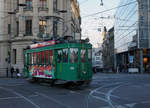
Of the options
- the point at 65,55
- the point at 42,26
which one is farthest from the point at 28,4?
the point at 65,55

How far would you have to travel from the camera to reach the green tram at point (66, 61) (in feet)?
51.6

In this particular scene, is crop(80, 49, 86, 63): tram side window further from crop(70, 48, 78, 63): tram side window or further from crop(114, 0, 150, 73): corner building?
crop(114, 0, 150, 73): corner building

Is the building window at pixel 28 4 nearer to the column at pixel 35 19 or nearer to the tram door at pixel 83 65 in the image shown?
the column at pixel 35 19

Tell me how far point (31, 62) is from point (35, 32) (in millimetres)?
16211

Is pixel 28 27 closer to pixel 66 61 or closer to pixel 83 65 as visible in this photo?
pixel 66 61

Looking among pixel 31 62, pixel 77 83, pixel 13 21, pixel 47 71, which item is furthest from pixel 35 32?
pixel 77 83

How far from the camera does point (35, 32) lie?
36.8 m

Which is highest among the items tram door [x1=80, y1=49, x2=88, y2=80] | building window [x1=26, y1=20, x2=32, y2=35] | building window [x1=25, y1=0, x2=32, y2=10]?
building window [x1=25, y1=0, x2=32, y2=10]

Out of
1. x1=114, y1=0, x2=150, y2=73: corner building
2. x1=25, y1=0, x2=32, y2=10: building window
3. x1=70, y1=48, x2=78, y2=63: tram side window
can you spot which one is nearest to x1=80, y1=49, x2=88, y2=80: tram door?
x1=70, y1=48, x2=78, y2=63: tram side window

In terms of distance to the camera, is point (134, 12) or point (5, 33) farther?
point (134, 12)

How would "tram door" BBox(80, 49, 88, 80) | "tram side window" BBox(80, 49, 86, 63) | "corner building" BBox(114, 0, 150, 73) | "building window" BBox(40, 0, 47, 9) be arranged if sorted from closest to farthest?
"tram door" BBox(80, 49, 88, 80) → "tram side window" BBox(80, 49, 86, 63) → "building window" BBox(40, 0, 47, 9) → "corner building" BBox(114, 0, 150, 73)

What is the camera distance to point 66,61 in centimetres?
1593

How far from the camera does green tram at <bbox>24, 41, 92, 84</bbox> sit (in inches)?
619

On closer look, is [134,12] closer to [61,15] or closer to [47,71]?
[61,15]
